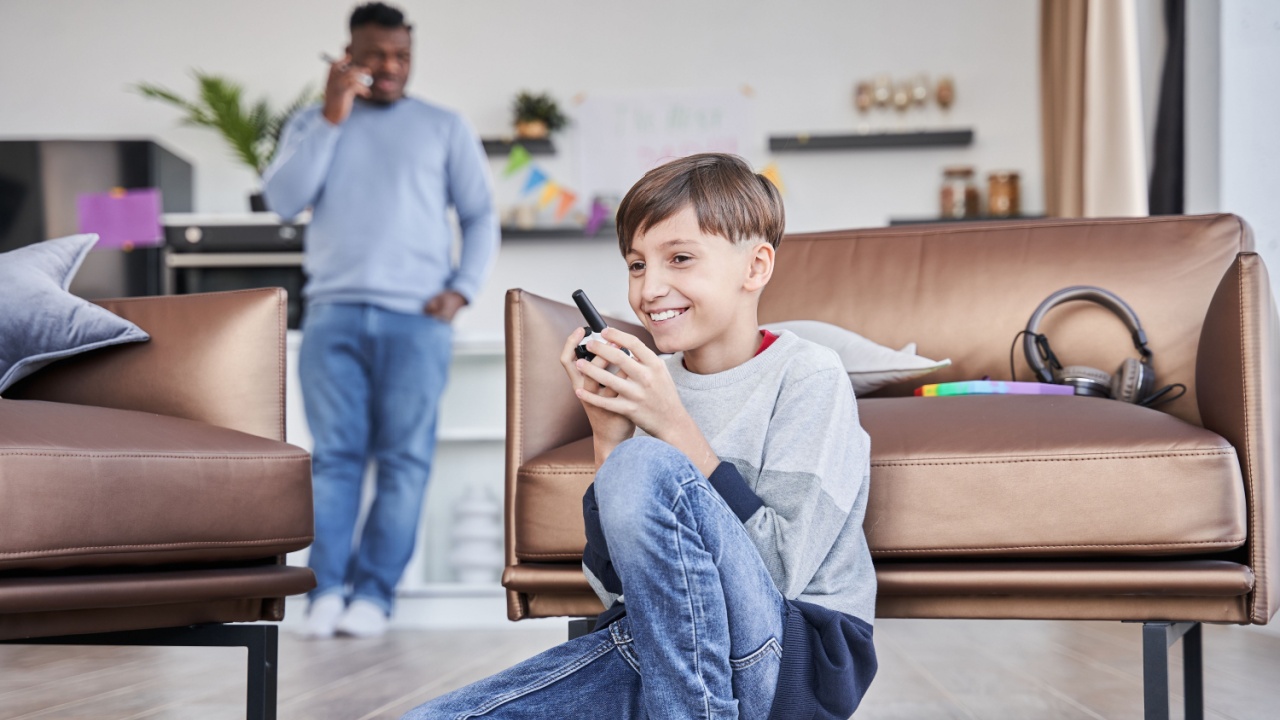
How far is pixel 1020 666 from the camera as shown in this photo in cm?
200

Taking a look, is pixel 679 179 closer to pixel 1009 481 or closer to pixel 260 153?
pixel 1009 481

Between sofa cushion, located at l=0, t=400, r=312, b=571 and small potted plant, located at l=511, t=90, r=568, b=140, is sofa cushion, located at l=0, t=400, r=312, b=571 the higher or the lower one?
the lower one

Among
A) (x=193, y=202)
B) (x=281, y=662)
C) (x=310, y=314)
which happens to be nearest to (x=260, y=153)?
(x=193, y=202)

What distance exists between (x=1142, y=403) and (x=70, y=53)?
5.11 m

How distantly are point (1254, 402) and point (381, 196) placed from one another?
2.12 m

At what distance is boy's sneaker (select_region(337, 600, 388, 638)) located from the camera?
8.20 ft

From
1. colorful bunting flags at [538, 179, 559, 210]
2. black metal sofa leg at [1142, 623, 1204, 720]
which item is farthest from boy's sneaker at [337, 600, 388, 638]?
colorful bunting flags at [538, 179, 559, 210]

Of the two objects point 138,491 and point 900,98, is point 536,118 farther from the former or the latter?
point 138,491

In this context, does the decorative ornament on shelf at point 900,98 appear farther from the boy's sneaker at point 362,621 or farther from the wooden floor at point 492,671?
the boy's sneaker at point 362,621

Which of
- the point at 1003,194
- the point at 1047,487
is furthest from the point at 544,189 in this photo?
the point at 1047,487

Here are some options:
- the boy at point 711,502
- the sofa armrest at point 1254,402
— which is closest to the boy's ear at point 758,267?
the boy at point 711,502

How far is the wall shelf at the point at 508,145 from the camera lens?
15.4 feet

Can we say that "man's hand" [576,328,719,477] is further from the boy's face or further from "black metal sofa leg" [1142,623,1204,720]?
"black metal sofa leg" [1142,623,1204,720]

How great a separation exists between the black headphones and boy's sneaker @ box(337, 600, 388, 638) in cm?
170
